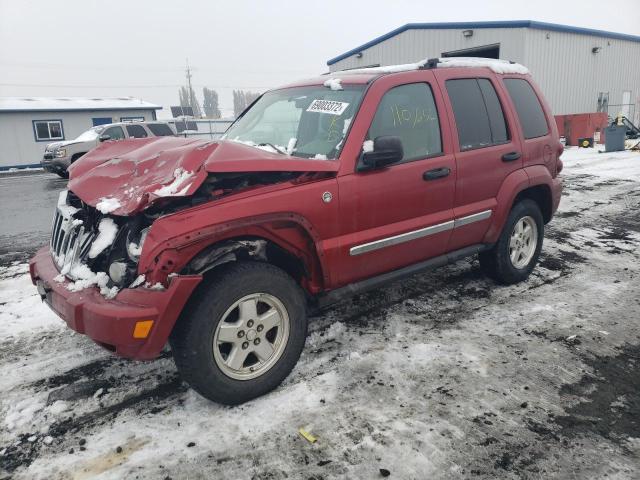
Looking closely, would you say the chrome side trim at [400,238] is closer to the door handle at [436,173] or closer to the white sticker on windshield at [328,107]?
the door handle at [436,173]

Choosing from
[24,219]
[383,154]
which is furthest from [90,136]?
[383,154]

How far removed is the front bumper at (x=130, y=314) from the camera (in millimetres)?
2426

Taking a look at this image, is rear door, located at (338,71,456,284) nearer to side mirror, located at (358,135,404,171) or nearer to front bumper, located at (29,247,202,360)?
side mirror, located at (358,135,404,171)

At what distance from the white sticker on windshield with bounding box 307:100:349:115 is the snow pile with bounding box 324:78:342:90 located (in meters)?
0.14

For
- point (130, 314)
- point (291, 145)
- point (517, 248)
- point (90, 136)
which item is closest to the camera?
point (130, 314)

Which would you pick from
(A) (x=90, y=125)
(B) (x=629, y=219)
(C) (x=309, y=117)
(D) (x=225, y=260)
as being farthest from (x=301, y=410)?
(A) (x=90, y=125)

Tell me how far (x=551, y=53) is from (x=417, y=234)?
1955 centimetres

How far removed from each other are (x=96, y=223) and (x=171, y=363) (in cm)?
113

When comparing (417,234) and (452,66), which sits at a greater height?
Answer: (452,66)

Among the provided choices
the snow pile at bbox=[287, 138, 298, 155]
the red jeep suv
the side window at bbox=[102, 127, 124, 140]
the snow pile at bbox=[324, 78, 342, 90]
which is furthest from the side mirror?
the side window at bbox=[102, 127, 124, 140]

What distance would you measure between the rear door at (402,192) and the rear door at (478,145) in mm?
143

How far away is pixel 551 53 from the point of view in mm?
19281

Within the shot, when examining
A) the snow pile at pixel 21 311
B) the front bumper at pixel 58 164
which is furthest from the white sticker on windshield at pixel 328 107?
the front bumper at pixel 58 164

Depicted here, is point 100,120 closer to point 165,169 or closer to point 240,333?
point 165,169
